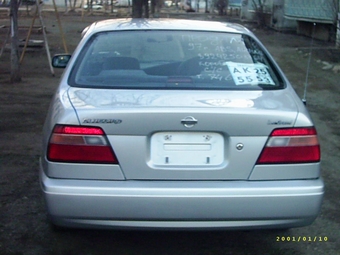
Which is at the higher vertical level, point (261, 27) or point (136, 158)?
point (136, 158)

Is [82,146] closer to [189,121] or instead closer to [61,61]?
[189,121]

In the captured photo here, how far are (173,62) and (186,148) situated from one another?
3.65 ft

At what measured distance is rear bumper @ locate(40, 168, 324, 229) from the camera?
3184 millimetres

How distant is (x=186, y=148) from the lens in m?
3.25

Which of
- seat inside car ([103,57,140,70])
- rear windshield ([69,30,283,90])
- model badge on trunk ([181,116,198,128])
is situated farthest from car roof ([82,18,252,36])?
model badge on trunk ([181,116,198,128])

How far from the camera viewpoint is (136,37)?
4.34 meters

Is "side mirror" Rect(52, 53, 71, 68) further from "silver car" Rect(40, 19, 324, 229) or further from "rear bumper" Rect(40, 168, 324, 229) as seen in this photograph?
"rear bumper" Rect(40, 168, 324, 229)

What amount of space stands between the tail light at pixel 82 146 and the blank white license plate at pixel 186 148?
0.88 feet

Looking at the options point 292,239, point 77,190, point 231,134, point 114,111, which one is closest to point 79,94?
point 114,111

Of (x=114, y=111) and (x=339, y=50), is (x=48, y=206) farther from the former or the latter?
(x=339, y=50)

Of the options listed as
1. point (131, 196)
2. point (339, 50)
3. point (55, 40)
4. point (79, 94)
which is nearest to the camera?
point (131, 196)

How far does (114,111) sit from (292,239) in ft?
5.99

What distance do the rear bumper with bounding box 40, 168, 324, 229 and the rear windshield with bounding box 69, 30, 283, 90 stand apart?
0.79 m
